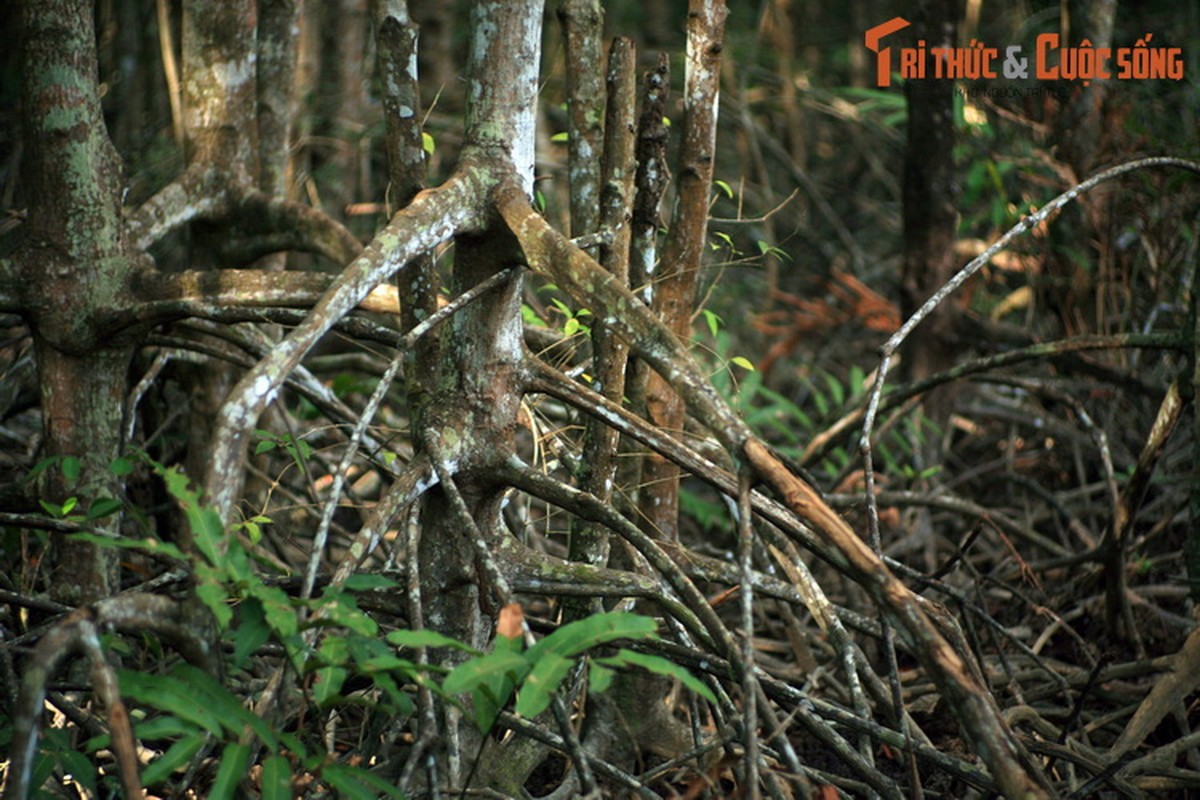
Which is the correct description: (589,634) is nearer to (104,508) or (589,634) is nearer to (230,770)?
(230,770)

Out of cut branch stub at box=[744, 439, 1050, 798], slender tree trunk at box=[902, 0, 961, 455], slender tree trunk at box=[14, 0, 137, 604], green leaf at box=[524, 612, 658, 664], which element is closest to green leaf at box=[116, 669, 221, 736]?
green leaf at box=[524, 612, 658, 664]

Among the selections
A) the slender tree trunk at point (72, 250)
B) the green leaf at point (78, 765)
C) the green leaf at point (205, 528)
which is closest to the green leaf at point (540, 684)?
the green leaf at point (205, 528)

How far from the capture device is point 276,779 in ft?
5.48

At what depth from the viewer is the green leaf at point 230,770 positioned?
63.3 inches

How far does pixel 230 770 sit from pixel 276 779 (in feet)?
0.24

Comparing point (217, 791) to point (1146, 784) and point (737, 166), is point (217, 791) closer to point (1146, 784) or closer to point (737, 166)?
point (1146, 784)

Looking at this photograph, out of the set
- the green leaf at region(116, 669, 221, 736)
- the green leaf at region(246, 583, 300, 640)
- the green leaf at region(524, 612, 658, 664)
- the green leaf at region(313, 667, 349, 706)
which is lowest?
the green leaf at region(313, 667, 349, 706)

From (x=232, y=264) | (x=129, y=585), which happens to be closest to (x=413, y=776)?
(x=129, y=585)

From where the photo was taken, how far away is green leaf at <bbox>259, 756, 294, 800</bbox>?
1655 millimetres

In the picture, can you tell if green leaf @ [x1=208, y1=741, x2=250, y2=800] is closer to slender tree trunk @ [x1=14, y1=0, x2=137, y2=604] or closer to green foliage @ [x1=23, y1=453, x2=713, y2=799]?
green foliage @ [x1=23, y1=453, x2=713, y2=799]

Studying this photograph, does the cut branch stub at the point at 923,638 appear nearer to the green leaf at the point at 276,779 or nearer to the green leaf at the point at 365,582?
the green leaf at the point at 365,582

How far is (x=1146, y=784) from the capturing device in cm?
277

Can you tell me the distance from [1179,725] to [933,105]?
7.73ft

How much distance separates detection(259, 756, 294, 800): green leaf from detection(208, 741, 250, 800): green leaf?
0.03 metres
